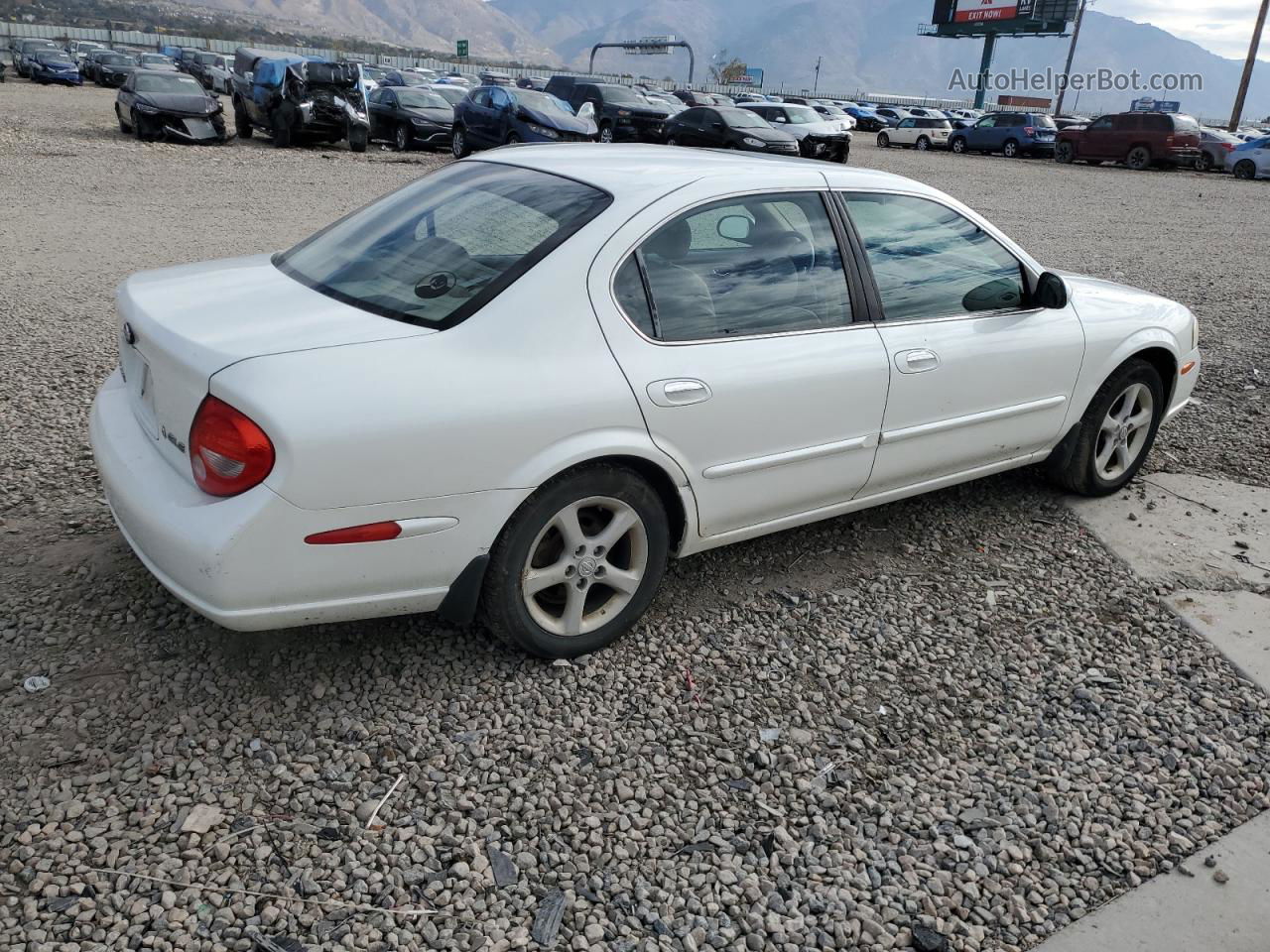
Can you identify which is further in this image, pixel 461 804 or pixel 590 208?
pixel 590 208

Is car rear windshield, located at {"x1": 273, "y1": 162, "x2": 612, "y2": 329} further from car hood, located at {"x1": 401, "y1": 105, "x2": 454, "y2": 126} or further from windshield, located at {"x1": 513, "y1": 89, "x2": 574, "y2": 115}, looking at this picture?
car hood, located at {"x1": 401, "y1": 105, "x2": 454, "y2": 126}

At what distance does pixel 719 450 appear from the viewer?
3.34 meters

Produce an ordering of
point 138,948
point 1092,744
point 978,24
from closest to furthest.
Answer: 1. point 138,948
2. point 1092,744
3. point 978,24

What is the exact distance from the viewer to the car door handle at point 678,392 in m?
3.14

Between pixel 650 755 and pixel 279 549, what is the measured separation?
46.6 inches

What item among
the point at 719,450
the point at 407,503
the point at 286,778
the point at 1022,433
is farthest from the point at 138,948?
the point at 1022,433

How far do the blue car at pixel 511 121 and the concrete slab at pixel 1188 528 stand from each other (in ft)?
51.3

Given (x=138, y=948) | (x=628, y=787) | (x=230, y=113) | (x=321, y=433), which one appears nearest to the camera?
(x=138, y=948)

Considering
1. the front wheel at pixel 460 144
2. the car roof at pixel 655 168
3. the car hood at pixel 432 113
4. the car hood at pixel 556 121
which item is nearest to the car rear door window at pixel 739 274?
the car roof at pixel 655 168

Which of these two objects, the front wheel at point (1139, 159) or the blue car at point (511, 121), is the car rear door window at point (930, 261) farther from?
the front wheel at point (1139, 159)

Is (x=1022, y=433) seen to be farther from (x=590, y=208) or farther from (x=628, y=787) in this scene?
(x=628, y=787)

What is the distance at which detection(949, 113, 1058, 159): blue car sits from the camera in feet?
109

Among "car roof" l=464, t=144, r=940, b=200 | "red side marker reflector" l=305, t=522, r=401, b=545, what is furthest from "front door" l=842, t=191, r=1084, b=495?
"red side marker reflector" l=305, t=522, r=401, b=545

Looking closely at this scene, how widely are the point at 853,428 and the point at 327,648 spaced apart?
194 cm
